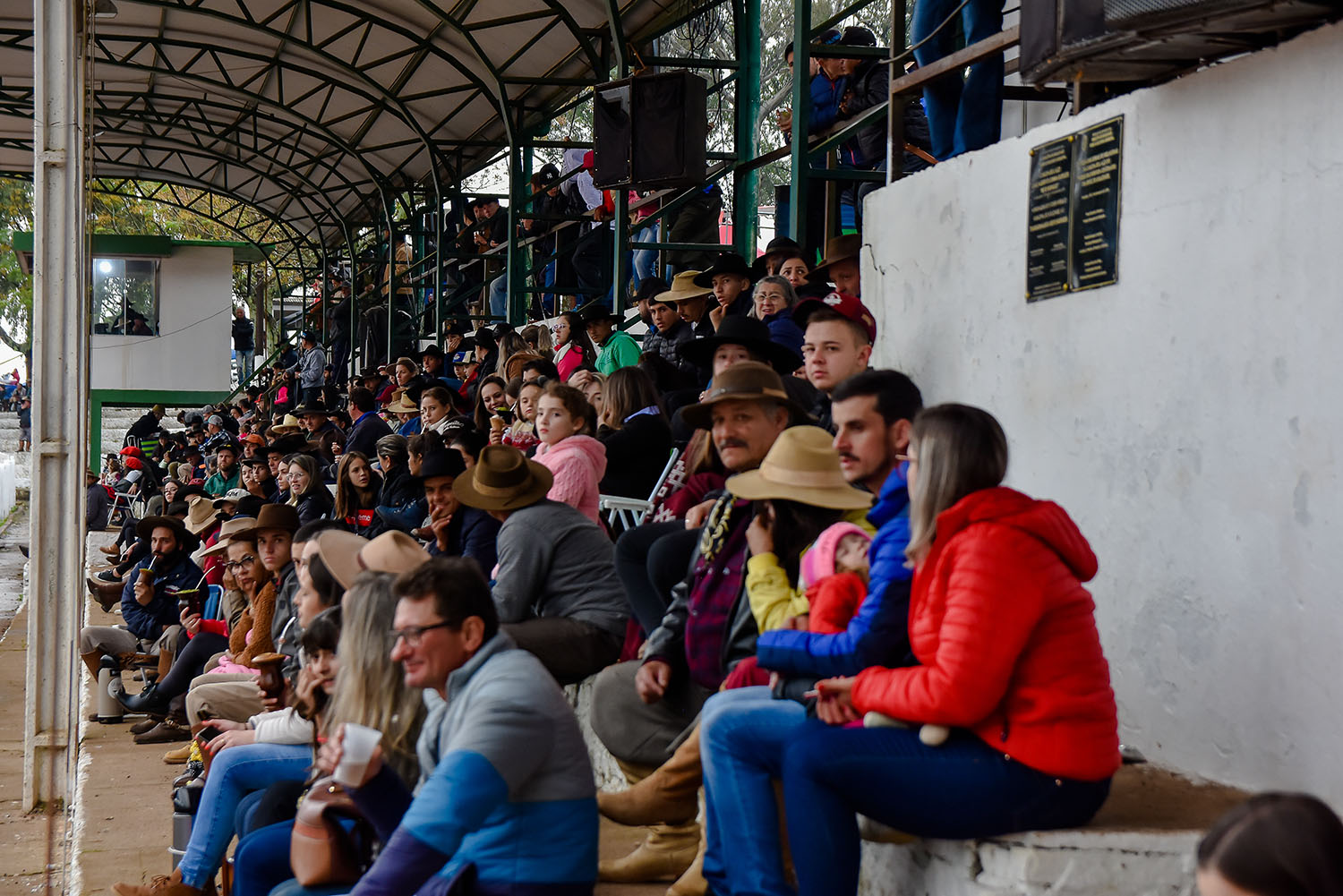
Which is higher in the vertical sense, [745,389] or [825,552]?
[745,389]

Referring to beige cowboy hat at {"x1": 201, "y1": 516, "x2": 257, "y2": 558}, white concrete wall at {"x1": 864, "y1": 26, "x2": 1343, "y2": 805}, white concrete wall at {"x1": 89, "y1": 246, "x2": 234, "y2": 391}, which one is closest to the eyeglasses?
white concrete wall at {"x1": 864, "y1": 26, "x2": 1343, "y2": 805}

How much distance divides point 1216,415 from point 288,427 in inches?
494

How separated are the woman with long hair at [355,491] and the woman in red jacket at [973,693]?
640cm

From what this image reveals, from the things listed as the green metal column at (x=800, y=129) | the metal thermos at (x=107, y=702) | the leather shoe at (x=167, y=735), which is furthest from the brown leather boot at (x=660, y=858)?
the metal thermos at (x=107, y=702)

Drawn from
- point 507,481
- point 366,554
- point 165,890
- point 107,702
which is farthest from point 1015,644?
point 107,702

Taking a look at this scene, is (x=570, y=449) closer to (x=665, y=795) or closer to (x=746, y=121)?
(x=665, y=795)

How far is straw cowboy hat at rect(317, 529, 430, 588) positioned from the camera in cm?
440

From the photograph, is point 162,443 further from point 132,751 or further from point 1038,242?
point 1038,242

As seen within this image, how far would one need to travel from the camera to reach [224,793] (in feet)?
15.8

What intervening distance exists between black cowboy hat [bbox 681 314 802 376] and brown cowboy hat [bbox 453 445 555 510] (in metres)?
1.14

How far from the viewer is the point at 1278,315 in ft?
11.4

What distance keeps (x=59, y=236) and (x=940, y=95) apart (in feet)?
17.2

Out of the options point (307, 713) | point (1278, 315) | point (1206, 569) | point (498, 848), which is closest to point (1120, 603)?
point (1206, 569)

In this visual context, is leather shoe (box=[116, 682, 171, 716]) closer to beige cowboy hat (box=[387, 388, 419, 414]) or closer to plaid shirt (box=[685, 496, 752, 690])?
beige cowboy hat (box=[387, 388, 419, 414])
